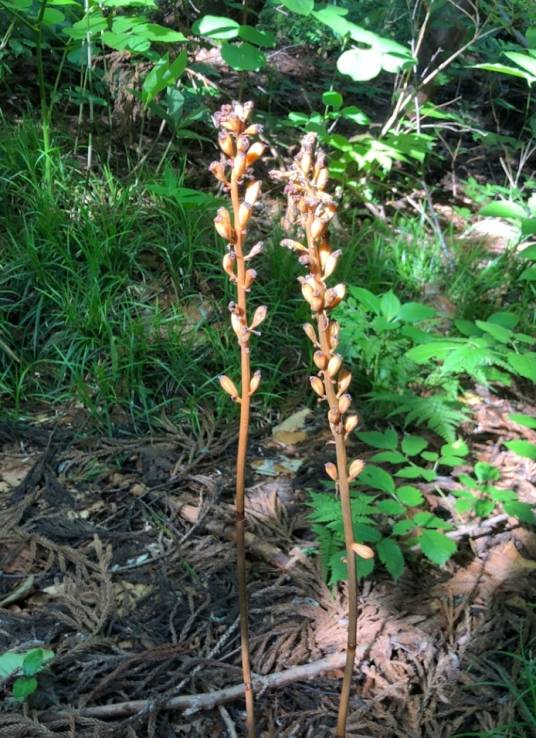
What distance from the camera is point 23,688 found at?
1.65m

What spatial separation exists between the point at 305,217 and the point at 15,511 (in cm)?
159

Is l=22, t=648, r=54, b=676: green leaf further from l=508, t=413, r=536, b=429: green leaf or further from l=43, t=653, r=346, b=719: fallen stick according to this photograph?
l=508, t=413, r=536, b=429: green leaf

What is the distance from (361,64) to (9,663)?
2.94 meters

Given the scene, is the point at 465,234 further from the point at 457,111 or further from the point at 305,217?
the point at 305,217

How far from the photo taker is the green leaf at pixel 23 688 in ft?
5.41

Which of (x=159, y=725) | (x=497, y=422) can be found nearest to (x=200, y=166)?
(x=497, y=422)

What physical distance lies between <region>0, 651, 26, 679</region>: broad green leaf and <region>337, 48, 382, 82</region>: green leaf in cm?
283

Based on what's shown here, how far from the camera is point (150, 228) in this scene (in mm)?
3455

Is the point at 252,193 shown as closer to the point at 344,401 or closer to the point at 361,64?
the point at 344,401

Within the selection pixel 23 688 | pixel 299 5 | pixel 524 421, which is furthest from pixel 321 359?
pixel 299 5

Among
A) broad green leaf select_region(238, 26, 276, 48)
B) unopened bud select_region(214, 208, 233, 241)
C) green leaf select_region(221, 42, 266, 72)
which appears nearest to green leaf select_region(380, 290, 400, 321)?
green leaf select_region(221, 42, 266, 72)

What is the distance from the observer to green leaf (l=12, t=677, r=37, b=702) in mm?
1649

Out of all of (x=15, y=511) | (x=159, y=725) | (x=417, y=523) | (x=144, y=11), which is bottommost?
(x=15, y=511)

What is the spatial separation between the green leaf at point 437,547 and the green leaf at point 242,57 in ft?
7.79
